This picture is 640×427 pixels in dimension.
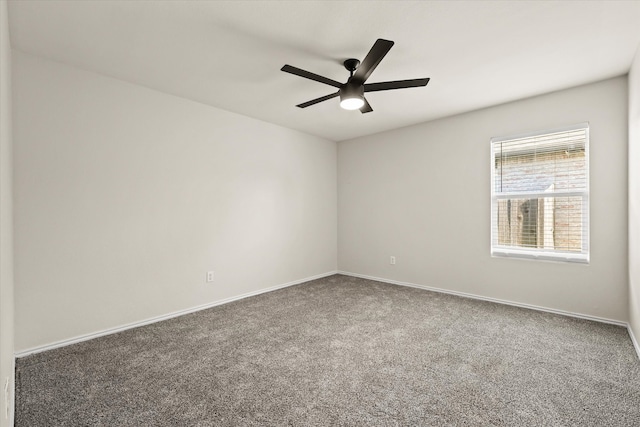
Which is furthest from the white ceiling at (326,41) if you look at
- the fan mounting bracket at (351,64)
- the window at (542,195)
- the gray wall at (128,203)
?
the window at (542,195)

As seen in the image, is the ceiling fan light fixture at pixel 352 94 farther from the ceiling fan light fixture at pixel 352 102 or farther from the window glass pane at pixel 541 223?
the window glass pane at pixel 541 223

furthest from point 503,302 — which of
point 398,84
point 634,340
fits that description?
point 398,84

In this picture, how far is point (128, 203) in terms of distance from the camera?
10.1 ft

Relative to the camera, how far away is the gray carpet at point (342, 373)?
5.81ft

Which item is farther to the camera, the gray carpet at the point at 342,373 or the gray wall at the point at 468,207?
the gray wall at the point at 468,207

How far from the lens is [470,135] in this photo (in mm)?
4070

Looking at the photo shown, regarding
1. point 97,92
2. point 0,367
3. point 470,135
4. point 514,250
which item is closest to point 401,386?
point 0,367

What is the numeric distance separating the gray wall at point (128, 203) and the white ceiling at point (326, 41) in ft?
1.14

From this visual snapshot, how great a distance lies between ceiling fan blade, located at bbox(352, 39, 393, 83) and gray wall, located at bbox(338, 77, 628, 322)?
7.71 ft

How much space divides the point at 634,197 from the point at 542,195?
0.91 meters

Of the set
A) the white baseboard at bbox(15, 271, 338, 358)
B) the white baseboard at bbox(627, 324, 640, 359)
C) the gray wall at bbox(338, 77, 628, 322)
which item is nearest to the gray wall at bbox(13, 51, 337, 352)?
the white baseboard at bbox(15, 271, 338, 358)

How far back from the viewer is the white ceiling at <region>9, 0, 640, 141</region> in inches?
80.1

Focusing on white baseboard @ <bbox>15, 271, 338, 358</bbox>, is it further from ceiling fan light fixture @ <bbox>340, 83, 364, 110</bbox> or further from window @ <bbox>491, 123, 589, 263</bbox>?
window @ <bbox>491, 123, 589, 263</bbox>

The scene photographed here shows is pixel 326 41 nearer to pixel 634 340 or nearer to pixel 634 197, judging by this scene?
pixel 634 197
